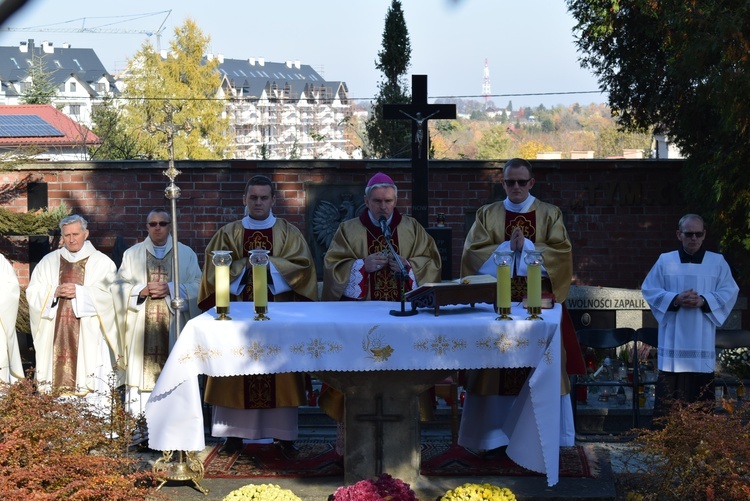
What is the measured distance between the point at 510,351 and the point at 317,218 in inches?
223

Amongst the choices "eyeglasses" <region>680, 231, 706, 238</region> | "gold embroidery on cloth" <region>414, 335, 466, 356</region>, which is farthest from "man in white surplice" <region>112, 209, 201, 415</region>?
"eyeglasses" <region>680, 231, 706, 238</region>

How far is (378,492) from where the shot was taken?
14.3ft

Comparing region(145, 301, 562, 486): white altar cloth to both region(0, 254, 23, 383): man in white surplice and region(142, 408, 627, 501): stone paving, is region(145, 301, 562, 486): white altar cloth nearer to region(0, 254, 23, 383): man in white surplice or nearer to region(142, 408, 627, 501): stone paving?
region(142, 408, 627, 501): stone paving

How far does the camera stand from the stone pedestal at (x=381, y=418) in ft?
16.9

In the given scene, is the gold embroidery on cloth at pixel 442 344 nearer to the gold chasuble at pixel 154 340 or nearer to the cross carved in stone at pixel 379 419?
the cross carved in stone at pixel 379 419

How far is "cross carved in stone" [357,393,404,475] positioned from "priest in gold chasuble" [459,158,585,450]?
0.89m

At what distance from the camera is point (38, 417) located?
4359 millimetres

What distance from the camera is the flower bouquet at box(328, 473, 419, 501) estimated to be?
Answer: 4312 millimetres

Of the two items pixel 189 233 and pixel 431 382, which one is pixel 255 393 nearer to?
pixel 431 382

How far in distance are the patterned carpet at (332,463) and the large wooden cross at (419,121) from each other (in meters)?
3.54

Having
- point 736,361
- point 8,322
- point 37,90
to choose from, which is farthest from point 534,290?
point 37,90

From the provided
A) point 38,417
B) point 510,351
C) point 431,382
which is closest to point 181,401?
point 38,417

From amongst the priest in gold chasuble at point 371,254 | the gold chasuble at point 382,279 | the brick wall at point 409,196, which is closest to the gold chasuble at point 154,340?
the priest in gold chasuble at point 371,254

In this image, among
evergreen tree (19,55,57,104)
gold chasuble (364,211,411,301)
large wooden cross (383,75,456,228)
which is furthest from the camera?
evergreen tree (19,55,57,104)
